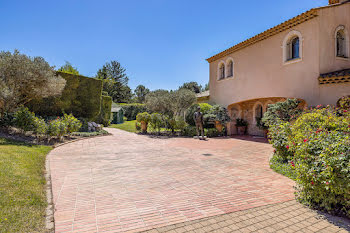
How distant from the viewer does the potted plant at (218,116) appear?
14349mm

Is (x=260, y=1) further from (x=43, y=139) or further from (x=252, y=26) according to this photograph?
(x=43, y=139)

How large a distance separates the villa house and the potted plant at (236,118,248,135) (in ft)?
3.23

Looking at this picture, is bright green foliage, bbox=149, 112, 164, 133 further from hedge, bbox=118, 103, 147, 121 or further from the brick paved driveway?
hedge, bbox=118, 103, 147, 121

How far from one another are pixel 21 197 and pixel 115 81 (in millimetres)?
50143

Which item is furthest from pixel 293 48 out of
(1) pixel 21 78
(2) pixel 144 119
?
(1) pixel 21 78

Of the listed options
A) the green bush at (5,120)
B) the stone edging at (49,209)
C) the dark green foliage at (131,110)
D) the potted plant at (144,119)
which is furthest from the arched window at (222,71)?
the dark green foliage at (131,110)

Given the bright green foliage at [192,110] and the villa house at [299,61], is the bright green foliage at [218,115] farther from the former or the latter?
the villa house at [299,61]

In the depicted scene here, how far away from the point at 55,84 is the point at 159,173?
8.66m

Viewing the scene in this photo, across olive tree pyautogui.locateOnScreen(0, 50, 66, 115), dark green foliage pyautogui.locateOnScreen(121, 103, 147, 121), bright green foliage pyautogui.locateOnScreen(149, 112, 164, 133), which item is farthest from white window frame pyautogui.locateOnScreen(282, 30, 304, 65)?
dark green foliage pyautogui.locateOnScreen(121, 103, 147, 121)

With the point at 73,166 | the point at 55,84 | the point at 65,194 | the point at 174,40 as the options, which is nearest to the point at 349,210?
the point at 65,194

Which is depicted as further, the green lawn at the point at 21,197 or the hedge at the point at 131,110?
the hedge at the point at 131,110

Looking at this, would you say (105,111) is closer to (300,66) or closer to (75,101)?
(75,101)

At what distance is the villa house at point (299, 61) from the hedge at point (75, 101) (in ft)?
37.2

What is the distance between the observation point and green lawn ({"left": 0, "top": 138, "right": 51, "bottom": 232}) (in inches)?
101
